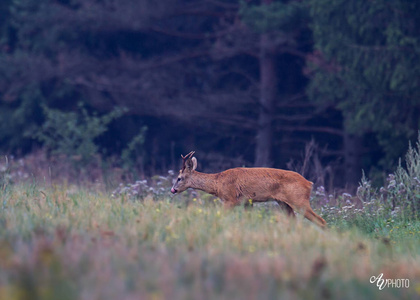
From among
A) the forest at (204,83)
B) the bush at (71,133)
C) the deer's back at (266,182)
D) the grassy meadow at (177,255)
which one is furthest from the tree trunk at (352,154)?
the grassy meadow at (177,255)

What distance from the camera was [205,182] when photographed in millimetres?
11047

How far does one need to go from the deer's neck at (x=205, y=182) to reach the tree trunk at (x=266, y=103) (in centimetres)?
1286

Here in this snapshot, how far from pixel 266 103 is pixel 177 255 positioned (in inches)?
756

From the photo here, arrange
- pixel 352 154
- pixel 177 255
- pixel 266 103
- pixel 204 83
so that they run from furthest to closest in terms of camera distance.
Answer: pixel 204 83 → pixel 266 103 → pixel 352 154 → pixel 177 255

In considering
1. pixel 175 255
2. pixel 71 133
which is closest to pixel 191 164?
pixel 175 255

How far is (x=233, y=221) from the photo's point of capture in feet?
25.0

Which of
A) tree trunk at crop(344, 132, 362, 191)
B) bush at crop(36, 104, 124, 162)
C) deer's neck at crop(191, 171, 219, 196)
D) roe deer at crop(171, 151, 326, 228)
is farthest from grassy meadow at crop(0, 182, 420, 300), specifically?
tree trunk at crop(344, 132, 362, 191)

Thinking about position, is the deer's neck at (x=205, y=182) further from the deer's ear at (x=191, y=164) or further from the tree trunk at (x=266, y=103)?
the tree trunk at (x=266, y=103)

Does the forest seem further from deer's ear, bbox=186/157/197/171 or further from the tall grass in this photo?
the tall grass

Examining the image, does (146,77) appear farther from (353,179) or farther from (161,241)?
(161,241)

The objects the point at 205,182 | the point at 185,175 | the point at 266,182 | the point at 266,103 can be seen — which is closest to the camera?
the point at 266,182

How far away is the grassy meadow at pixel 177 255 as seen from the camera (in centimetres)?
448

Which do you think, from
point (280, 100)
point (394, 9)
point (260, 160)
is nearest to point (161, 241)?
point (394, 9)

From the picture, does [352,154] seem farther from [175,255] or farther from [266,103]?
[175,255]
